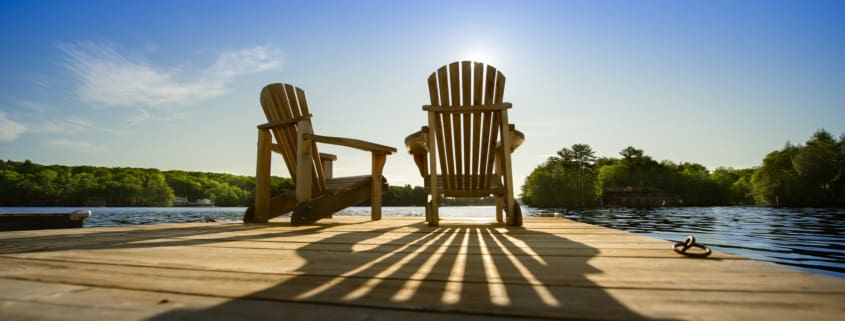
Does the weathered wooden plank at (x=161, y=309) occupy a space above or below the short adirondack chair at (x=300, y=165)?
below

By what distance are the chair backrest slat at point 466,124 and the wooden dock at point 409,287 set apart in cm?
219

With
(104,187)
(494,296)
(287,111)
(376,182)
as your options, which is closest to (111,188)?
(104,187)

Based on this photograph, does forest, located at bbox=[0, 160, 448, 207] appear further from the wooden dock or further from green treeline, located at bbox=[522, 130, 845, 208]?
the wooden dock

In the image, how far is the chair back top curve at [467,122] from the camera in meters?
3.61

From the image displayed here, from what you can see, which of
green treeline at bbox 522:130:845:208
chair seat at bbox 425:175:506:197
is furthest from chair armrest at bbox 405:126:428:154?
green treeline at bbox 522:130:845:208

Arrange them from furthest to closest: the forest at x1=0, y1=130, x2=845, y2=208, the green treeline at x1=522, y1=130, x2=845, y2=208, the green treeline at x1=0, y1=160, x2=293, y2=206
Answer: the green treeline at x1=0, y1=160, x2=293, y2=206 → the forest at x1=0, y1=130, x2=845, y2=208 → the green treeline at x1=522, y1=130, x2=845, y2=208

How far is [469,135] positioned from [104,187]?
76.9m

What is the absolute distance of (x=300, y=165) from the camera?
3.89 m

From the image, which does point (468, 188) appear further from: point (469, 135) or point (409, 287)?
point (409, 287)

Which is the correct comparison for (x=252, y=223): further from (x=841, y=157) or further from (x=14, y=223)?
(x=841, y=157)

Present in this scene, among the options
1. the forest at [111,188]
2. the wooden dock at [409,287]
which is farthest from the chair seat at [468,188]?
the forest at [111,188]

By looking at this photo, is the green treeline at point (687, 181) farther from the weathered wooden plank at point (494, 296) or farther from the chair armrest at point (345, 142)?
the weathered wooden plank at point (494, 296)

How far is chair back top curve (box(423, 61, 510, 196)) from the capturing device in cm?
361

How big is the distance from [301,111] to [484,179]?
7.31ft
